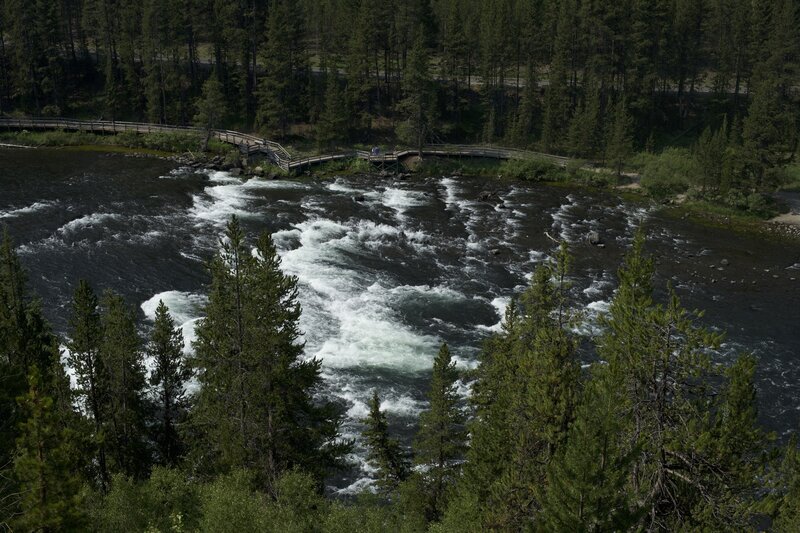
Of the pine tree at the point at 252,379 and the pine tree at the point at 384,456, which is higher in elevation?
the pine tree at the point at 252,379

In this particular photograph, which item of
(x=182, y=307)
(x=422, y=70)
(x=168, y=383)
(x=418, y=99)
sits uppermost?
(x=422, y=70)

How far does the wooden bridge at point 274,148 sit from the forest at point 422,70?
9.15ft

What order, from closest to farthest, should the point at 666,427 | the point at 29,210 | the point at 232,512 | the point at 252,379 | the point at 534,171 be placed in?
1. the point at 666,427
2. the point at 232,512
3. the point at 252,379
4. the point at 29,210
5. the point at 534,171

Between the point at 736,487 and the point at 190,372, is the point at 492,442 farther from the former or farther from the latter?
the point at 190,372

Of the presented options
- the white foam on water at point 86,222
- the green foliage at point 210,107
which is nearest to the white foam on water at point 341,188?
the green foliage at point 210,107

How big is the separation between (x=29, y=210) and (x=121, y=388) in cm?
4385

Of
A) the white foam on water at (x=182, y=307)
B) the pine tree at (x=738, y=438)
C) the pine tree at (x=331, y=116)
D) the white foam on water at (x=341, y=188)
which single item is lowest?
the white foam on water at (x=182, y=307)

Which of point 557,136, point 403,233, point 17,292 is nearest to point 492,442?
point 17,292

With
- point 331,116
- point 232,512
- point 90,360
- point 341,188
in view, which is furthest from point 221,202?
point 232,512

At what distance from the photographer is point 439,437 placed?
31.5 meters

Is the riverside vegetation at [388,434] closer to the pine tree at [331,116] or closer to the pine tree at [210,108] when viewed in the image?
the pine tree at [331,116]

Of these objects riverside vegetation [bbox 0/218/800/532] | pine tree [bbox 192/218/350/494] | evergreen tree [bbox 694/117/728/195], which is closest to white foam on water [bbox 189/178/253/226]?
riverside vegetation [bbox 0/218/800/532]

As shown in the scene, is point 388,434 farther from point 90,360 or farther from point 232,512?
point 232,512

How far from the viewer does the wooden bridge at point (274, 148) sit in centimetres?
9338
